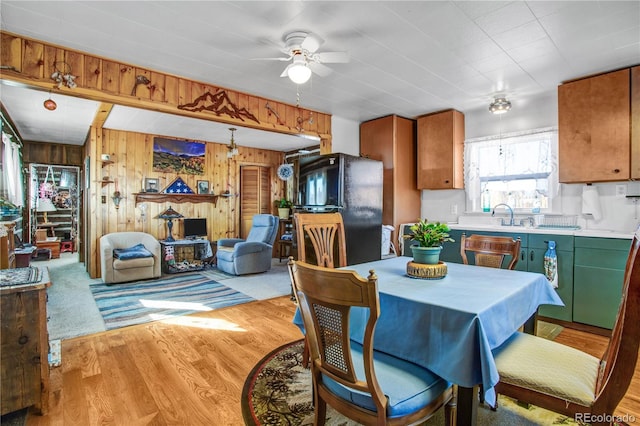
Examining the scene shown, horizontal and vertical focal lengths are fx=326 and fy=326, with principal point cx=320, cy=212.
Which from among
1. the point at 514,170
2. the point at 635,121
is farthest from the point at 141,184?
Answer: the point at 635,121

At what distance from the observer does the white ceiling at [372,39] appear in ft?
7.38

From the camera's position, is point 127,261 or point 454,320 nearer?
point 454,320

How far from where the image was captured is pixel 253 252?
5.73 metres

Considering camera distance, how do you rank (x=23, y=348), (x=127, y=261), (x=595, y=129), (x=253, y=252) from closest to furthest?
(x=23, y=348), (x=595, y=129), (x=127, y=261), (x=253, y=252)

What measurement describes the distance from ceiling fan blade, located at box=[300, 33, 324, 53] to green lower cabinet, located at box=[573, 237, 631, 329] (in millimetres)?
2966

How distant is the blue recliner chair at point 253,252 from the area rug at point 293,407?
3415mm

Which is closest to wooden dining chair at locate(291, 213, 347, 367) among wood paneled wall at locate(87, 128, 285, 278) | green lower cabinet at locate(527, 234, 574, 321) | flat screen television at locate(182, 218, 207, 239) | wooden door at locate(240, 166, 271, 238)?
green lower cabinet at locate(527, 234, 574, 321)

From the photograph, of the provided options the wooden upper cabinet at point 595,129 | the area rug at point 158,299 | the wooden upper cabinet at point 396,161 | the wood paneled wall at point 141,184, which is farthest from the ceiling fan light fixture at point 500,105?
the wood paneled wall at point 141,184

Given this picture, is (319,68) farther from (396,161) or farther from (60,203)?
(60,203)

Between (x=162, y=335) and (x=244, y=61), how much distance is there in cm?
262

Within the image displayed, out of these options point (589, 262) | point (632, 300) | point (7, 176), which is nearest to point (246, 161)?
point (7, 176)

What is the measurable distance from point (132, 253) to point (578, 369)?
18.0ft

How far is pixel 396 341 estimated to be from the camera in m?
1.42
